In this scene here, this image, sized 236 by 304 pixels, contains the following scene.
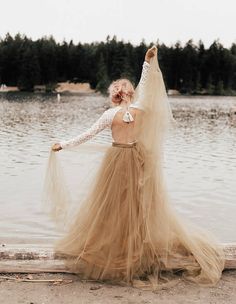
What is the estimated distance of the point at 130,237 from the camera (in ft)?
16.1

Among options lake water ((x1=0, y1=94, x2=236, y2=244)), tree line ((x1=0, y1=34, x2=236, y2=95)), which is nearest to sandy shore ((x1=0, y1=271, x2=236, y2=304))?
lake water ((x1=0, y1=94, x2=236, y2=244))

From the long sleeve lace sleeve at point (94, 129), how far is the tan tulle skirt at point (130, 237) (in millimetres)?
224

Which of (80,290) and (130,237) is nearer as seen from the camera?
(80,290)

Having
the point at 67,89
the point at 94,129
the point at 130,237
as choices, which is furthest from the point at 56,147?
the point at 67,89

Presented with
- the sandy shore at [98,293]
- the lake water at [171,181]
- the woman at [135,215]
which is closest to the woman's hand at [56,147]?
the woman at [135,215]

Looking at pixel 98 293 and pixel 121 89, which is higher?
pixel 121 89

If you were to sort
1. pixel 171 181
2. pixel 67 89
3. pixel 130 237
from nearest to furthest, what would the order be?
pixel 130 237 → pixel 171 181 → pixel 67 89

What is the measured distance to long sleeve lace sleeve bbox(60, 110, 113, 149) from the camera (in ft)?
16.6

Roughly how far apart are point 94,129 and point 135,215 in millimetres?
912

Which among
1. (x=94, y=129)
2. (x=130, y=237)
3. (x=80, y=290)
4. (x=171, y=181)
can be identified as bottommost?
(x=171, y=181)

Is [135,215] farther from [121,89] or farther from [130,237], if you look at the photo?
[121,89]

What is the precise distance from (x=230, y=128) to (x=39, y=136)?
42.9ft

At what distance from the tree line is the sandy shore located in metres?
104

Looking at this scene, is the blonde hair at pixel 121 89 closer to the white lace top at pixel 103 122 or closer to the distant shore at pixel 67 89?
the white lace top at pixel 103 122
